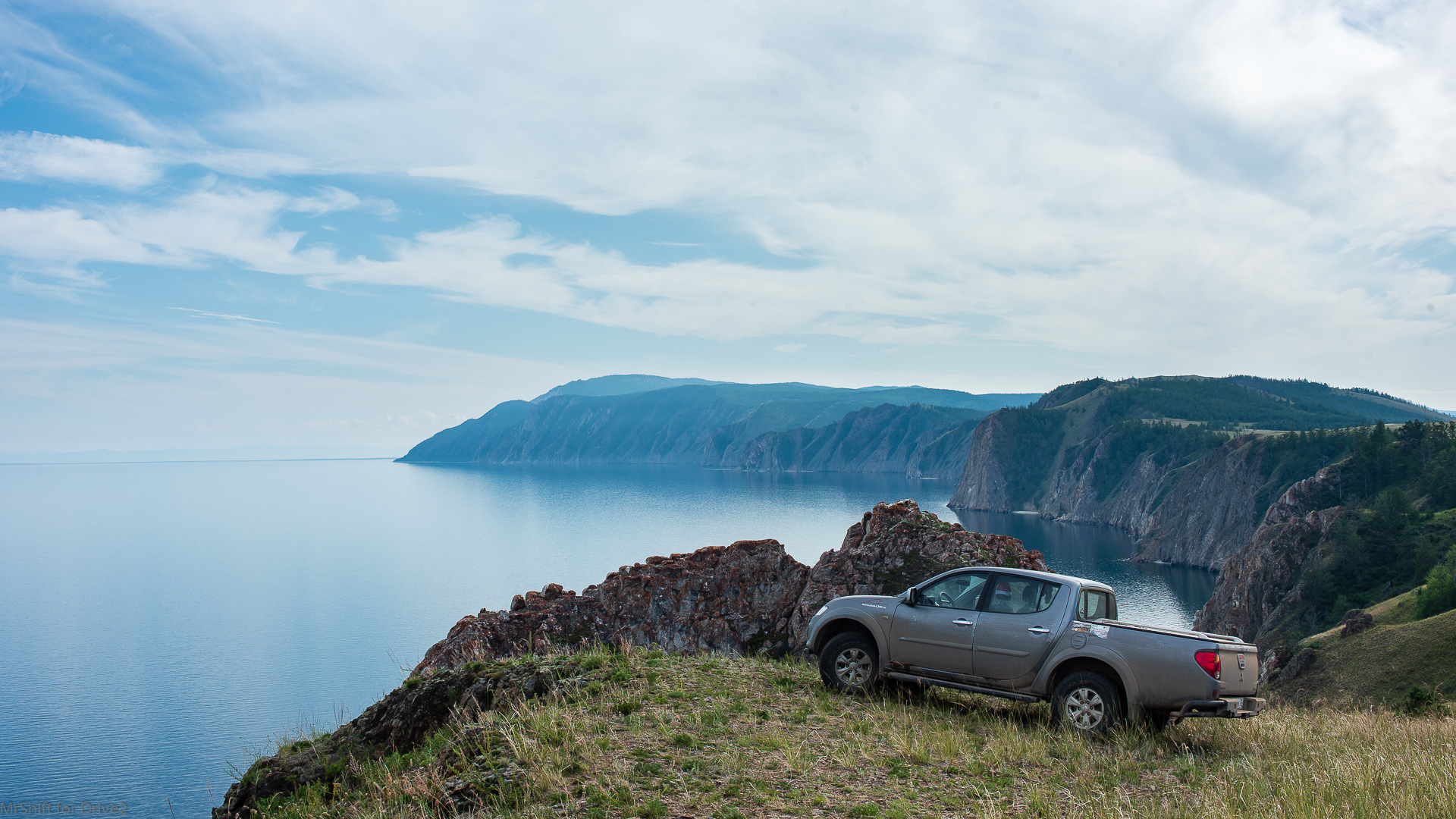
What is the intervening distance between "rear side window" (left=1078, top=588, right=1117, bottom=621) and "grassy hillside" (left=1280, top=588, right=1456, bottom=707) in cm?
3055

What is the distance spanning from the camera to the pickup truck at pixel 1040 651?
33.2ft

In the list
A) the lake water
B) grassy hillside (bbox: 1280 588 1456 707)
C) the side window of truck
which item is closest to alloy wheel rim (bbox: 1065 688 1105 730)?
the side window of truck

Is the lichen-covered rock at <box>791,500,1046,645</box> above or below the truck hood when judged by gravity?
below

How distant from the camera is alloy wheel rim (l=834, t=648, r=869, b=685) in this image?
1216 centimetres

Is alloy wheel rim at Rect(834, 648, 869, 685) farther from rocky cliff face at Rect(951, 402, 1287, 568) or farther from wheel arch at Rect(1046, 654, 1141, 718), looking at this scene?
rocky cliff face at Rect(951, 402, 1287, 568)

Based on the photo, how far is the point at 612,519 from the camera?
14662 centimetres

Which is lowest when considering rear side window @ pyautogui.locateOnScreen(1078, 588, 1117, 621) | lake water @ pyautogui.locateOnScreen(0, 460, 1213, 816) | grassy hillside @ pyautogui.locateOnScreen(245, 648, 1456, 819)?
lake water @ pyautogui.locateOnScreen(0, 460, 1213, 816)

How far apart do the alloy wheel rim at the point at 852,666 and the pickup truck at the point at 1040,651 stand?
13 mm

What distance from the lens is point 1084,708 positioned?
10570 mm

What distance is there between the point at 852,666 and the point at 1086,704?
3.26 metres

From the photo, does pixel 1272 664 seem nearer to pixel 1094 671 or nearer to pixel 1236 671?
pixel 1236 671

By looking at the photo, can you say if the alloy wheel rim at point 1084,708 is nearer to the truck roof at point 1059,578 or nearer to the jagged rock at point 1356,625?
the truck roof at point 1059,578

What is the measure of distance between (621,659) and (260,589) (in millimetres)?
88010

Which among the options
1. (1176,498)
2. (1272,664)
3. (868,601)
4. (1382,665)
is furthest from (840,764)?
(1176,498)
